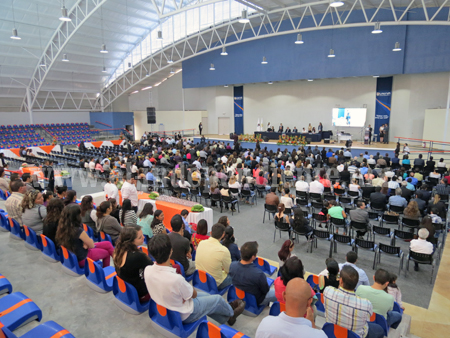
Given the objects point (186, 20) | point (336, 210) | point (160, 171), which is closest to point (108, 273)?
point (336, 210)

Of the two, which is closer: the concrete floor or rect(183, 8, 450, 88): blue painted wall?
the concrete floor

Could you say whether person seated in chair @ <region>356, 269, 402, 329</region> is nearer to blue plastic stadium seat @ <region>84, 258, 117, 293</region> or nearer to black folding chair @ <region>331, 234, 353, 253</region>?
black folding chair @ <region>331, 234, 353, 253</region>

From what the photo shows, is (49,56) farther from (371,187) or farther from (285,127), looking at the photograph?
(371,187)

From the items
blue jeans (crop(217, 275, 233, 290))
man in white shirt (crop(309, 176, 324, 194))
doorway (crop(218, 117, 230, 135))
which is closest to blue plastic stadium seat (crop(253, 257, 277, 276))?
blue jeans (crop(217, 275, 233, 290))

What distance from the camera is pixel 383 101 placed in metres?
19.3

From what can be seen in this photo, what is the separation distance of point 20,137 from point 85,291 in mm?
24637

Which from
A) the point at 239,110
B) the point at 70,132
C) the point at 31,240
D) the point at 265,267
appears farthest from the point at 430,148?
the point at 70,132

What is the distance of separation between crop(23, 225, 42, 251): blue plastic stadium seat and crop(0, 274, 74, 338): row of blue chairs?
1945 mm

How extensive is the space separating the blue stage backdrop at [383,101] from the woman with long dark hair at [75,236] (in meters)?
20.0

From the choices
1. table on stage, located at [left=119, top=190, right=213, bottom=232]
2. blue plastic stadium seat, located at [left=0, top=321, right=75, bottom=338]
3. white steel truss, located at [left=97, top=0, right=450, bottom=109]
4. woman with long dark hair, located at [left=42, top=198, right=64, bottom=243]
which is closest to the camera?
blue plastic stadium seat, located at [left=0, top=321, right=75, bottom=338]

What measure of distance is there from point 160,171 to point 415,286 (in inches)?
423

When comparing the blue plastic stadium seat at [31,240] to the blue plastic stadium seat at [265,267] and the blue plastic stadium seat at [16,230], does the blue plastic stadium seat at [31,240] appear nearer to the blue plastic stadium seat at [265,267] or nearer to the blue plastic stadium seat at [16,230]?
the blue plastic stadium seat at [16,230]

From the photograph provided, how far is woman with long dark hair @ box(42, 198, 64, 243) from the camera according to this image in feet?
13.3

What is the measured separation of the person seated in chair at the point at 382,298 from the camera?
322 centimetres
